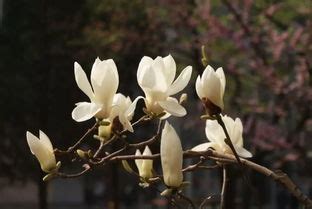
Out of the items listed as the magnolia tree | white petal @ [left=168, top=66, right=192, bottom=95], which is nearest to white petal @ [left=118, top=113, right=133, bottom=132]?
the magnolia tree

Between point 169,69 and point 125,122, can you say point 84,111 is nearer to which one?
point 125,122

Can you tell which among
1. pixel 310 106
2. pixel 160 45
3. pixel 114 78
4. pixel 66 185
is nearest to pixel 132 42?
pixel 160 45

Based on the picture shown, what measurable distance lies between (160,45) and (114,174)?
7.92 feet

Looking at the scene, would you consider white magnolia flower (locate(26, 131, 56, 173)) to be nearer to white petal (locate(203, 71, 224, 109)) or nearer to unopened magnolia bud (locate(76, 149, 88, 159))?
unopened magnolia bud (locate(76, 149, 88, 159))

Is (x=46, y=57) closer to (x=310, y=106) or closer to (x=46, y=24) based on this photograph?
(x=46, y=24)

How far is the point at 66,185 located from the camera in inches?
1087

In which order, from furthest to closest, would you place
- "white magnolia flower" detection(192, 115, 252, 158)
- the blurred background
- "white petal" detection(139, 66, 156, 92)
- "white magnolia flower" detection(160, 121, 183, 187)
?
the blurred background → "white magnolia flower" detection(192, 115, 252, 158) → "white petal" detection(139, 66, 156, 92) → "white magnolia flower" detection(160, 121, 183, 187)

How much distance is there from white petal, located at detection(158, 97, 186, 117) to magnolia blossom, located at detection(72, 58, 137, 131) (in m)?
0.07

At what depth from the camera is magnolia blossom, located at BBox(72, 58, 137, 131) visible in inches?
62.6

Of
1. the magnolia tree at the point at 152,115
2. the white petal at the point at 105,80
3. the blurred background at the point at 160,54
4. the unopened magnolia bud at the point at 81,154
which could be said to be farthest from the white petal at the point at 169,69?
the blurred background at the point at 160,54

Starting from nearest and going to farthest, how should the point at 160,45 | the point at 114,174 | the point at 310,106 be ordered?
the point at 310,106 → the point at 114,174 → the point at 160,45

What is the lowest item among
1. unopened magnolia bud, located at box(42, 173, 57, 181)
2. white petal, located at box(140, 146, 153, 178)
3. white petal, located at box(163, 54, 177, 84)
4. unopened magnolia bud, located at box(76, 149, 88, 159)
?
white petal, located at box(140, 146, 153, 178)

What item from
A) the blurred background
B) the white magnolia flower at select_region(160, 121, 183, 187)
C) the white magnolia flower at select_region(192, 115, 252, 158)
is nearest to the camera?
the white magnolia flower at select_region(160, 121, 183, 187)

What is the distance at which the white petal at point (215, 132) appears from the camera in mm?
1713
